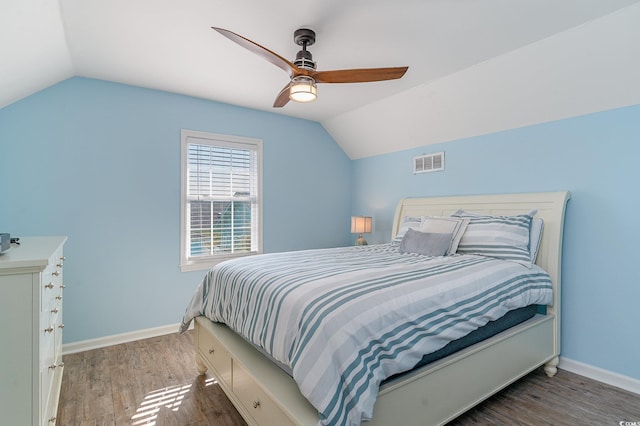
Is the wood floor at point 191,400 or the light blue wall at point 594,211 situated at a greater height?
the light blue wall at point 594,211

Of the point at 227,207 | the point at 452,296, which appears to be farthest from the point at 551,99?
the point at 227,207

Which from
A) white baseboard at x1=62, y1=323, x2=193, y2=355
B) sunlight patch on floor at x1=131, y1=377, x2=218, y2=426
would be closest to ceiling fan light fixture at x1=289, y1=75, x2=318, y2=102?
sunlight patch on floor at x1=131, y1=377, x2=218, y2=426

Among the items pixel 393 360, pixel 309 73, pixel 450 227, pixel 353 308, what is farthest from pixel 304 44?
pixel 393 360

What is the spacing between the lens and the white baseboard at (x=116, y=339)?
2802 millimetres

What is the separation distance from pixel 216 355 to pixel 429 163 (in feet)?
9.72

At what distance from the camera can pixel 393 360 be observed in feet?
4.64

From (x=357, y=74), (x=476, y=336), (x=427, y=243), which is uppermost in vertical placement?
(x=357, y=74)

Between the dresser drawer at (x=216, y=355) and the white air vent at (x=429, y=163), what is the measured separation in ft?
9.45

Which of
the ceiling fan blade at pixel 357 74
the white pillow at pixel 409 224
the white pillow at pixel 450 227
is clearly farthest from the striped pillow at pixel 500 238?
the ceiling fan blade at pixel 357 74

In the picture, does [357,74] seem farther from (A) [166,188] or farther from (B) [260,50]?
(A) [166,188]

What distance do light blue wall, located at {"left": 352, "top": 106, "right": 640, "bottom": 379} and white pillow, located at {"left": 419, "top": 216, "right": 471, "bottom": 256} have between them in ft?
1.89

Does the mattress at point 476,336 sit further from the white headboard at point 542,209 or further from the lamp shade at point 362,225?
the lamp shade at point 362,225

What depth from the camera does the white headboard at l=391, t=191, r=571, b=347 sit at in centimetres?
248

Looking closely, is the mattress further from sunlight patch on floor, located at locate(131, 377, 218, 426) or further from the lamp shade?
the lamp shade
